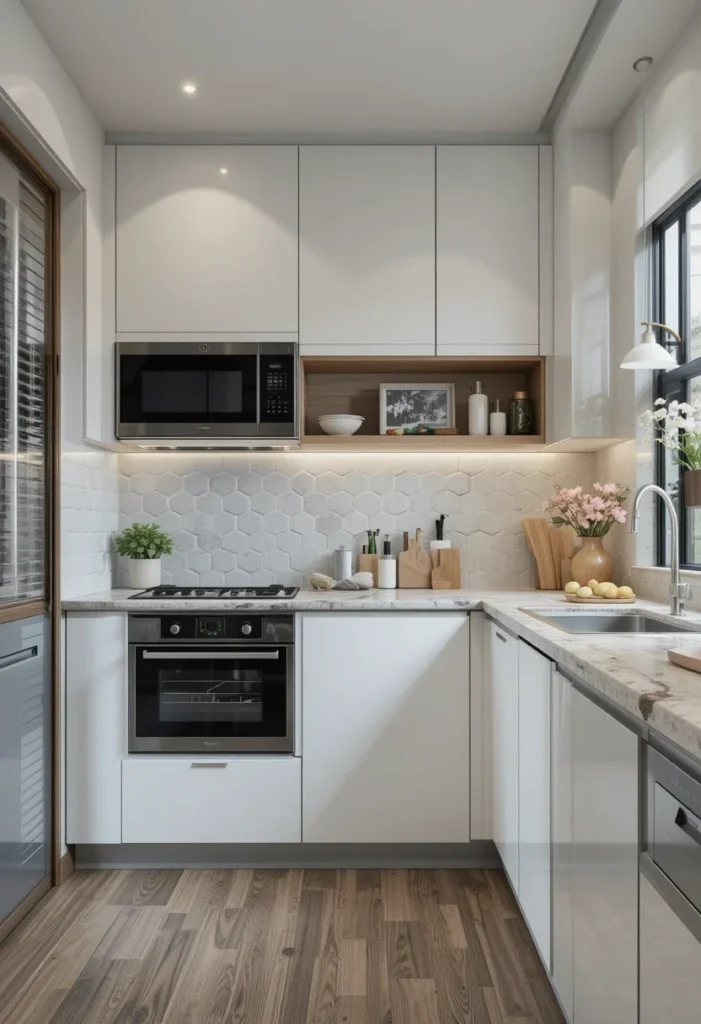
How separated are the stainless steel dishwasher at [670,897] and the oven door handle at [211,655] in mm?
1673

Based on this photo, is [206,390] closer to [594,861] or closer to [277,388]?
[277,388]

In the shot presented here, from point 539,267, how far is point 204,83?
1.41 meters

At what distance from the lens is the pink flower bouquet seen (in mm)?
2861

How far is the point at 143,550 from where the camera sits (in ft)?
10.4

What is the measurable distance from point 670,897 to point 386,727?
165cm

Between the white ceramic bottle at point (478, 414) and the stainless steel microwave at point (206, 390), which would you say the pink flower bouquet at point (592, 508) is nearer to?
the white ceramic bottle at point (478, 414)

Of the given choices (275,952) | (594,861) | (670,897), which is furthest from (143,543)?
(670,897)

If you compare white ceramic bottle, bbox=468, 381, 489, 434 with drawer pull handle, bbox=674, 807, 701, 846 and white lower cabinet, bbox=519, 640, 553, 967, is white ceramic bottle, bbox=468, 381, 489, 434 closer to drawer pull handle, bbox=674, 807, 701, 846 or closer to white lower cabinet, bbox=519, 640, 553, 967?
white lower cabinet, bbox=519, 640, 553, 967

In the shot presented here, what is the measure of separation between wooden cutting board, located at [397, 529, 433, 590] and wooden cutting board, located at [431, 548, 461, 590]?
0.03 m

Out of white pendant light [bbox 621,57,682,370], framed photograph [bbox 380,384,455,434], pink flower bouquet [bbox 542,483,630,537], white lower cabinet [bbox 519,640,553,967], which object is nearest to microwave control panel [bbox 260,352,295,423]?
framed photograph [bbox 380,384,455,434]

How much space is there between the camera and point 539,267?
120 inches

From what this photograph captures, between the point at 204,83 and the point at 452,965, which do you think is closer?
the point at 452,965

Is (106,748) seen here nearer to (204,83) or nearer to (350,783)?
(350,783)

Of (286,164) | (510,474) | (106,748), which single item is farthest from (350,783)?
(286,164)
